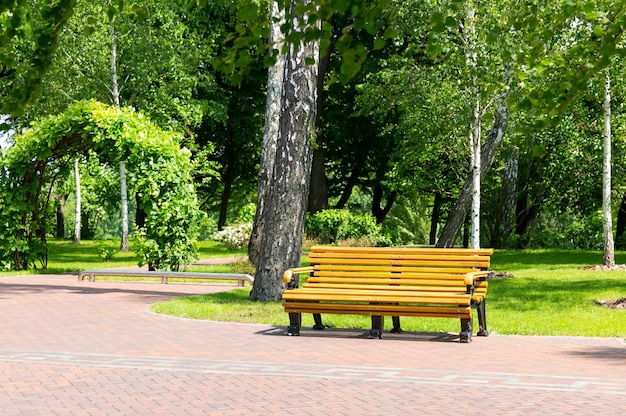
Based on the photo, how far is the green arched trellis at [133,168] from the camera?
768 inches

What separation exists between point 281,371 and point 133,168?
1176 centimetres

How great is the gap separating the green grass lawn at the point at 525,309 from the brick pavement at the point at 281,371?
683 millimetres

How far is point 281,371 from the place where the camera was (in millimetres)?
8484

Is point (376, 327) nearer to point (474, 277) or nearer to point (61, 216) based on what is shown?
point (474, 277)

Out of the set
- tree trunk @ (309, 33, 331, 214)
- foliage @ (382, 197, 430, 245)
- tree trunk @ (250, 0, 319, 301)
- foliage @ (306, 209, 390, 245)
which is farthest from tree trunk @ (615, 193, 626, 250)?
tree trunk @ (250, 0, 319, 301)

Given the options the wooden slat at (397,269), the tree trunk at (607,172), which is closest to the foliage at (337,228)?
the tree trunk at (607,172)

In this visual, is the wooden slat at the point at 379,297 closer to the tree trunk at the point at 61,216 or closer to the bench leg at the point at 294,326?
the bench leg at the point at 294,326

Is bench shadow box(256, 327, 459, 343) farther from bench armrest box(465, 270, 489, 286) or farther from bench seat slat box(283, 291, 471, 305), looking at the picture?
bench armrest box(465, 270, 489, 286)

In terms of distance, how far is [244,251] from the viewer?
31234mm

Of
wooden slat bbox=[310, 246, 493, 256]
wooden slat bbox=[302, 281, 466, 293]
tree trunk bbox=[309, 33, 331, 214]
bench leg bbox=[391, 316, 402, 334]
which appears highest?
tree trunk bbox=[309, 33, 331, 214]

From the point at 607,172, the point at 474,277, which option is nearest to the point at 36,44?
the point at 474,277

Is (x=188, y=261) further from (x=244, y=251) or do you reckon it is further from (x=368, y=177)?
(x=368, y=177)

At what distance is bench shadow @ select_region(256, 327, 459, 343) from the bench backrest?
53 cm

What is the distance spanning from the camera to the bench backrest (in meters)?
11.2
